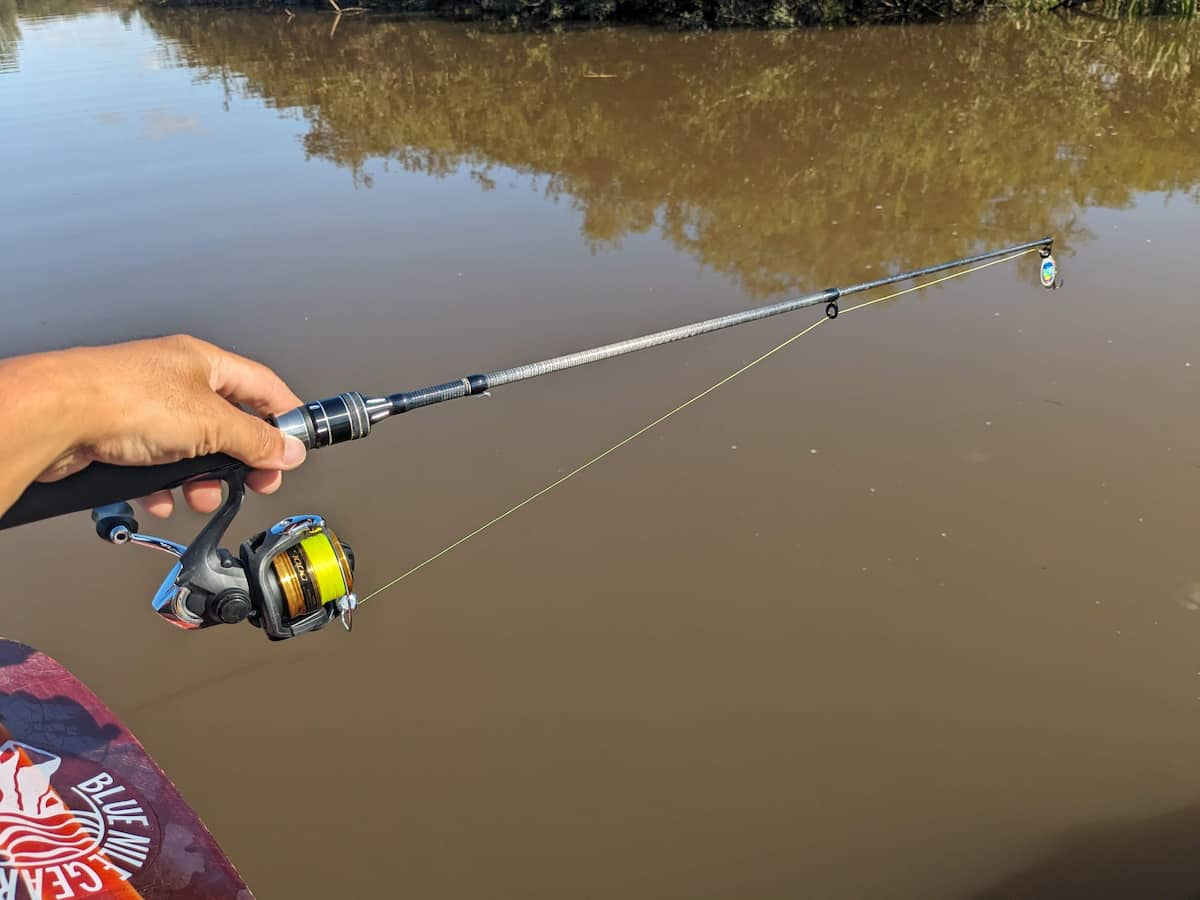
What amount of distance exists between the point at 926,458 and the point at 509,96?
8459 millimetres

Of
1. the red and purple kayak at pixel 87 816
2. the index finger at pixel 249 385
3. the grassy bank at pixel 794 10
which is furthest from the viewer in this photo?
the grassy bank at pixel 794 10

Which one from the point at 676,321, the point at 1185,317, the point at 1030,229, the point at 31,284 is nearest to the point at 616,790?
the point at 676,321

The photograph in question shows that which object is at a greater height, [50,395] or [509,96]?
[509,96]

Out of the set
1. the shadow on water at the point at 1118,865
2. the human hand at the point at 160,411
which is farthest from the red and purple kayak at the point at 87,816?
the shadow on water at the point at 1118,865

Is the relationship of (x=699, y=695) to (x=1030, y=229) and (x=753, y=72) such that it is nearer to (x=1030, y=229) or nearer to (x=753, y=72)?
(x=1030, y=229)

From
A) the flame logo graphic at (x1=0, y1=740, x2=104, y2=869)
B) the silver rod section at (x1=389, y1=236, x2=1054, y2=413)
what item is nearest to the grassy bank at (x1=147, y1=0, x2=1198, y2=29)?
the silver rod section at (x1=389, y1=236, x2=1054, y2=413)

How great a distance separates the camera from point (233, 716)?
9.62 feet

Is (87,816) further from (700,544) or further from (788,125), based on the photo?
(788,125)

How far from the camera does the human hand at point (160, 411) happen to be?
50.3 inches

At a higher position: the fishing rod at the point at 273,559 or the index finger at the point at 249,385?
the index finger at the point at 249,385

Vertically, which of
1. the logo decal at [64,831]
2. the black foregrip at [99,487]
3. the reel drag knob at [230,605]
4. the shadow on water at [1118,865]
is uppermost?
the black foregrip at [99,487]

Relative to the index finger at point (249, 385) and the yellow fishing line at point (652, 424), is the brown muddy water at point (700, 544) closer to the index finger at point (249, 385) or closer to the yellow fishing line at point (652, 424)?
the yellow fishing line at point (652, 424)

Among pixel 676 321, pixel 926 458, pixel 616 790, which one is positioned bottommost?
pixel 616 790

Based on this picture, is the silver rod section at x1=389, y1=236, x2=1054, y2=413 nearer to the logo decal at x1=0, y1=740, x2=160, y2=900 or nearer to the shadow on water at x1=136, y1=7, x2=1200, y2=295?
the logo decal at x1=0, y1=740, x2=160, y2=900
